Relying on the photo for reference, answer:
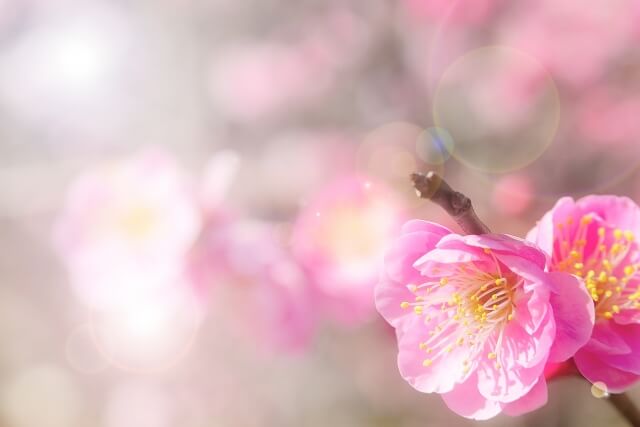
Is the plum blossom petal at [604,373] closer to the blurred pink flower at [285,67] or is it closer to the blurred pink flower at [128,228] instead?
the blurred pink flower at [128,228]

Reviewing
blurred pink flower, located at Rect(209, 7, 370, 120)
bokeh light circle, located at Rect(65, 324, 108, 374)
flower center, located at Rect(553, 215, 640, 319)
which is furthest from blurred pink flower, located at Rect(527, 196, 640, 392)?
bokeh light circle, located at Rect(65, 324, 108, 374)

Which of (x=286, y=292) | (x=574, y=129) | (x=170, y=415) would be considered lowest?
(x=170, y=415)

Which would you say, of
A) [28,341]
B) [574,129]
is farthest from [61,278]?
[574,129]

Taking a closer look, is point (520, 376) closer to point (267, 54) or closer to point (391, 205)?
point (391, 205)

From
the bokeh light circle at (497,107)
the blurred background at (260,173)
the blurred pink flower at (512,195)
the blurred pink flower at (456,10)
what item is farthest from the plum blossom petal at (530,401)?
the blurred pink flower at (456,10)

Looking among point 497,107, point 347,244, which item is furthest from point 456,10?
point 347,244
